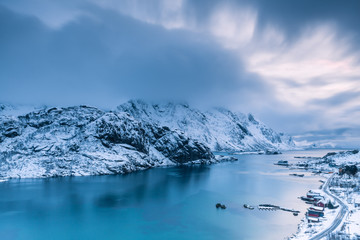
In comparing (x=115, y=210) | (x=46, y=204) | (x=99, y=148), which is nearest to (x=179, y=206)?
(x=115, y=210)

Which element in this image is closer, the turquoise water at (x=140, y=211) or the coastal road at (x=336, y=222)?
the coastal road at (x=336, y=222)

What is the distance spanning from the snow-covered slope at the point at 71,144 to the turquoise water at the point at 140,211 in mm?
20169

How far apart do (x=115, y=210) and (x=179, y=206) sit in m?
19.2

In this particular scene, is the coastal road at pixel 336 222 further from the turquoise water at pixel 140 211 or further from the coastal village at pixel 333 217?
the turquoise water at pixel 140 211

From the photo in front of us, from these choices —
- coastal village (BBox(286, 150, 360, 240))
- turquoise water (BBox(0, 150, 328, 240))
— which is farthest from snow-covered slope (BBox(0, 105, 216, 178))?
coastal village (BBox(286, 150, 360, 240))

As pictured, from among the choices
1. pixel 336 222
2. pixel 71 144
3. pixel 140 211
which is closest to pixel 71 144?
pixel 71 144

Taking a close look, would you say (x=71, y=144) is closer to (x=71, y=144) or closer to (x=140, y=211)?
(x=71, y=144)

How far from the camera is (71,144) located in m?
150

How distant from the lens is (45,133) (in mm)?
156125

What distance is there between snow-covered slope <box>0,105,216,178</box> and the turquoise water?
20169mm

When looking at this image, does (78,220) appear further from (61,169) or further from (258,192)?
(61,169)

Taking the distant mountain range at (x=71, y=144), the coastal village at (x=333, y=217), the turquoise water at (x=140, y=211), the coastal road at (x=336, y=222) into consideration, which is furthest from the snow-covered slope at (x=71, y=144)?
the coastal road at (x=336, y=222)

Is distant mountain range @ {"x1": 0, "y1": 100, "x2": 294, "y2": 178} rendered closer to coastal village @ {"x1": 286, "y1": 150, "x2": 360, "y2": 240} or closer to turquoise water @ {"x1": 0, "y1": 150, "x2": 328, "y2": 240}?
turquoise water @ {"x1": 0, "y1": 150, "x2": 328, "y2": 240}

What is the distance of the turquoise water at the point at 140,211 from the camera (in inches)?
2191
